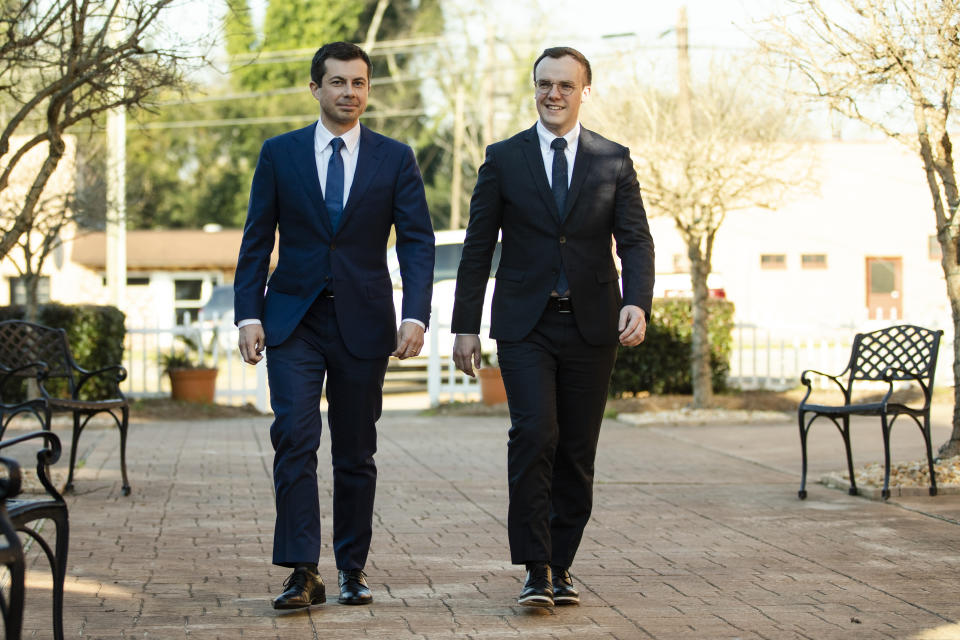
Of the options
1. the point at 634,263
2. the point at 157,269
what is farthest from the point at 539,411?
the point at 157,269

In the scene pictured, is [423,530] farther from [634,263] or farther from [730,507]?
[634,263]

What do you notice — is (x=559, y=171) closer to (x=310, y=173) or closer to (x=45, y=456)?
(x=310, y=173)

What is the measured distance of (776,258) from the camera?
1454 inches

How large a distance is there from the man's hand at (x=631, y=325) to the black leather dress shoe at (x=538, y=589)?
0.92 metres

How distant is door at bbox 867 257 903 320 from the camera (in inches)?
1426

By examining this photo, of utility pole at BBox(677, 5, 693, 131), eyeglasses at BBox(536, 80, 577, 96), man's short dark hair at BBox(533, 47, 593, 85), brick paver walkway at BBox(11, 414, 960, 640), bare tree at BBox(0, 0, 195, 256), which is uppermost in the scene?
utility pole at BBox(677, 5, 693, 131)

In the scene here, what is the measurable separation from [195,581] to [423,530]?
1.70 metres

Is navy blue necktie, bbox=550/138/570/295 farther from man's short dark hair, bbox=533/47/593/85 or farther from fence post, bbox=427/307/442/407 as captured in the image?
fence post, bbox=427/307/442/407

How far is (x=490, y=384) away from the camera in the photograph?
15320 mm

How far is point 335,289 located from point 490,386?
1035cm

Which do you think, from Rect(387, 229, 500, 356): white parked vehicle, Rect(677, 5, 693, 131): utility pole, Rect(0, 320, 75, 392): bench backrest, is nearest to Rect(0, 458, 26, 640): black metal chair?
Rect(0, 320, 75, 392): bench backrest

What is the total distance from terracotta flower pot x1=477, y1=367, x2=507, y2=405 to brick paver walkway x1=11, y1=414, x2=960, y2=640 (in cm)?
466

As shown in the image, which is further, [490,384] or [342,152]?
[490,384]

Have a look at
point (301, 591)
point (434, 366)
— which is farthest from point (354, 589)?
point (434, 366)
